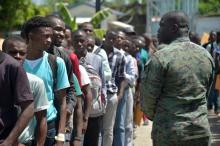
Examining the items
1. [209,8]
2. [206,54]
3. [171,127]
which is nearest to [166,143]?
[171,127]

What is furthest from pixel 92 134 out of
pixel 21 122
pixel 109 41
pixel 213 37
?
pixel 213 37

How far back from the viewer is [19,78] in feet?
13.3

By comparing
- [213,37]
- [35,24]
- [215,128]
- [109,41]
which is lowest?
[215,128]

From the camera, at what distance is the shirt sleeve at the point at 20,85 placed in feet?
13.3

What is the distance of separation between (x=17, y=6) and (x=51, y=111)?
19.0 metres

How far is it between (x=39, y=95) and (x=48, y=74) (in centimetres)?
47

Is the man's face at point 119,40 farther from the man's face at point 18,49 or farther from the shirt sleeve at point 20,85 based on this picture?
the shirt sleeve at point 20,85

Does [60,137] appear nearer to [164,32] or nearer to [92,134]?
[164,32]

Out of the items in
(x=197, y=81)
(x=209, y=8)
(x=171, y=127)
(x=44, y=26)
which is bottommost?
(x=209, y=8)

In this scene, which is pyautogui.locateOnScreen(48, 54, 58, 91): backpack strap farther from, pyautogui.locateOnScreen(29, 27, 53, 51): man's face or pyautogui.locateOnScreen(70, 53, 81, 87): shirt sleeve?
pyautogui.locateOnScreen(70, 53, 81, 87): shirt sleeve

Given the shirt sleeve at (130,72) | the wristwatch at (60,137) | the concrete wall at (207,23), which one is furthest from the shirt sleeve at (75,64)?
the concrete wall at (207,23)

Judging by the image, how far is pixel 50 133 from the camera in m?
5.07

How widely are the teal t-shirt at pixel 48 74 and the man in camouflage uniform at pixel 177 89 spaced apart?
0.69m

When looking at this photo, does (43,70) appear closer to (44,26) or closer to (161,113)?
(44,26)
